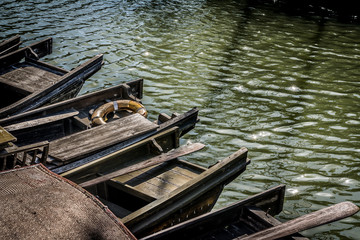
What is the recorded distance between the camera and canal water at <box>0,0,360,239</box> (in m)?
10.6

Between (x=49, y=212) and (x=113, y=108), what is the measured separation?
19.3 ft

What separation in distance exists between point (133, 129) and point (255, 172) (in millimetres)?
3392

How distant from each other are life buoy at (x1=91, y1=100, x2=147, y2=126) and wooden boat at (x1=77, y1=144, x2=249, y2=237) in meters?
1.74

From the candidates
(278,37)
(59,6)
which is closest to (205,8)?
(278,37)

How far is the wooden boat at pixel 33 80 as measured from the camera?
429 inches

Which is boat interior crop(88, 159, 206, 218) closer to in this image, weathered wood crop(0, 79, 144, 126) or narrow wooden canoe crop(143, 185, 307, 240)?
narrow wooden canoe crop(143, 185, 307, 240)

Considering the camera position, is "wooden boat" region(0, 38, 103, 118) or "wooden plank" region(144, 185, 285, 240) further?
"wooden boat" region(0, 38, 103, 118)

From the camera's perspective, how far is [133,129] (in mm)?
9484

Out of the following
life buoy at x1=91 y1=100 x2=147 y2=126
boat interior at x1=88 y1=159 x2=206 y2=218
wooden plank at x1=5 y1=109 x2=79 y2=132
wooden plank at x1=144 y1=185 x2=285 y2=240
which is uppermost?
wooden plank at x1=5 y1=109 x2=79 y2=132

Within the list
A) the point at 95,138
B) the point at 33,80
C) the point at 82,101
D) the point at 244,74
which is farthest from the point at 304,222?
the point at 244,74

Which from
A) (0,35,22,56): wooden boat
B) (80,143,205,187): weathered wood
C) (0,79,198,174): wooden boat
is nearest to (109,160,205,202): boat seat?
(80,143,205,187): weathered wood

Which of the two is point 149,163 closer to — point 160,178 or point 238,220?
point 160,178

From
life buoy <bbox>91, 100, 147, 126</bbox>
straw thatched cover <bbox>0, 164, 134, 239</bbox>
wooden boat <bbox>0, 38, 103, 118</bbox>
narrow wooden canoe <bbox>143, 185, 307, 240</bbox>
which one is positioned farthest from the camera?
wooden boat <bbox>0, 38, 103, 118</bbox>

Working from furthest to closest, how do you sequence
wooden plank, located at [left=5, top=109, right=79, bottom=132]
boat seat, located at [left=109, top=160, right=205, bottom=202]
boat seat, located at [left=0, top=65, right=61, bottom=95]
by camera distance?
1. boat seat, located at [left=0, top=65, right=61, bottom=95]
2. wooden plank, located at [left=5, top=109, right=79, bottom=132]
3. boat seat, located at [left=109, top=160, right=205, bottom=202]
